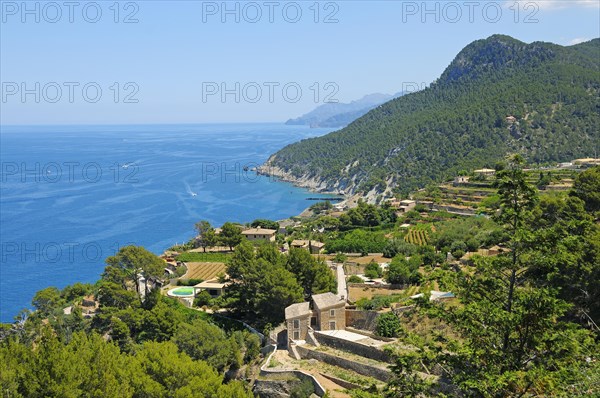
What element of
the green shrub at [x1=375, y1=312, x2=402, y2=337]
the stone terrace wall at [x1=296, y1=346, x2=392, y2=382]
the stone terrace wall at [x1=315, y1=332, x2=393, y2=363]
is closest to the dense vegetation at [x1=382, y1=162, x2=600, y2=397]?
the stone terrace wall at [x1=296, y1=346, x2=392, y2=382]

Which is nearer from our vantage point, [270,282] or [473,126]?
[270,282]

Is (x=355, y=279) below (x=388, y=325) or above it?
below

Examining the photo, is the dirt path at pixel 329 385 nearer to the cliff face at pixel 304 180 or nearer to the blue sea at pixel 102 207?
the blue sea at pixel 102 207

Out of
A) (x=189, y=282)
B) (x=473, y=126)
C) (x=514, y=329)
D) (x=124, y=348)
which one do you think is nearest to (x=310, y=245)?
(x=189, y=282)

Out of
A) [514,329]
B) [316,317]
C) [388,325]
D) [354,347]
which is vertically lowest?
[354,347]

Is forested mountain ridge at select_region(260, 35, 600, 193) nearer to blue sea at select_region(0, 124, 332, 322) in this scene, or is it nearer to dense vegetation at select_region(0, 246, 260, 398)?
blue sea at select_region(0, 124, 332, 322)

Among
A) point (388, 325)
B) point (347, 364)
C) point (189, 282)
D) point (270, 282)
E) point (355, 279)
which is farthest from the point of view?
point (189, 282)

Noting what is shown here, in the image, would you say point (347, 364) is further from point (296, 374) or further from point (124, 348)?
point (124, 348)
